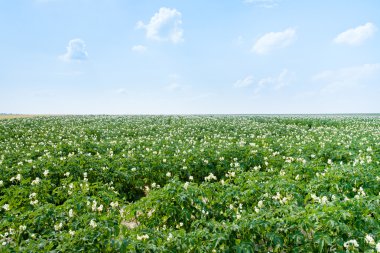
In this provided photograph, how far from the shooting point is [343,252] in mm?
4359

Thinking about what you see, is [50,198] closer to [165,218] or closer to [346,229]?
[165,218]

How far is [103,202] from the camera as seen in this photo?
7.11m

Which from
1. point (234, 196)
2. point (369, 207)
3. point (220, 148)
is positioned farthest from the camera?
point (220, 148)

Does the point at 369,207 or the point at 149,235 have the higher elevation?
the point at 369,207

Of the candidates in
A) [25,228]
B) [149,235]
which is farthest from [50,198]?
[149,235]

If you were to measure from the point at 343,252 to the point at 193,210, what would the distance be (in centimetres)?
297

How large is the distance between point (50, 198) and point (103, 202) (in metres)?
1.75

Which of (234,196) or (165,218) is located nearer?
(165,218)

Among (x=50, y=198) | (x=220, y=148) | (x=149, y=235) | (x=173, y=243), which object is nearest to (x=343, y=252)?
(x=173, y=243)

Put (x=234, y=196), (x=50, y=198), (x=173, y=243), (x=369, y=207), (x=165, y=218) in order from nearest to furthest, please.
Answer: (x=173, y=243) → (x=369, y=207) → (x=165, y=218) → (x=234, y=196) → (x=50, y=198)

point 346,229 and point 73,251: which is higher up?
point 346,229

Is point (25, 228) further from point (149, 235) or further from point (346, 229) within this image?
point (346, 229)

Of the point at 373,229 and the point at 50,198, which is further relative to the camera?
the point at 50,198

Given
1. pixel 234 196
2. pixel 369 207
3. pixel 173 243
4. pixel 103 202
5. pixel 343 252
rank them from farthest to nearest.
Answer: pixel 103 202
pixel 234 196
pixel 369 207
pixel 173 243
pixel 343 252
